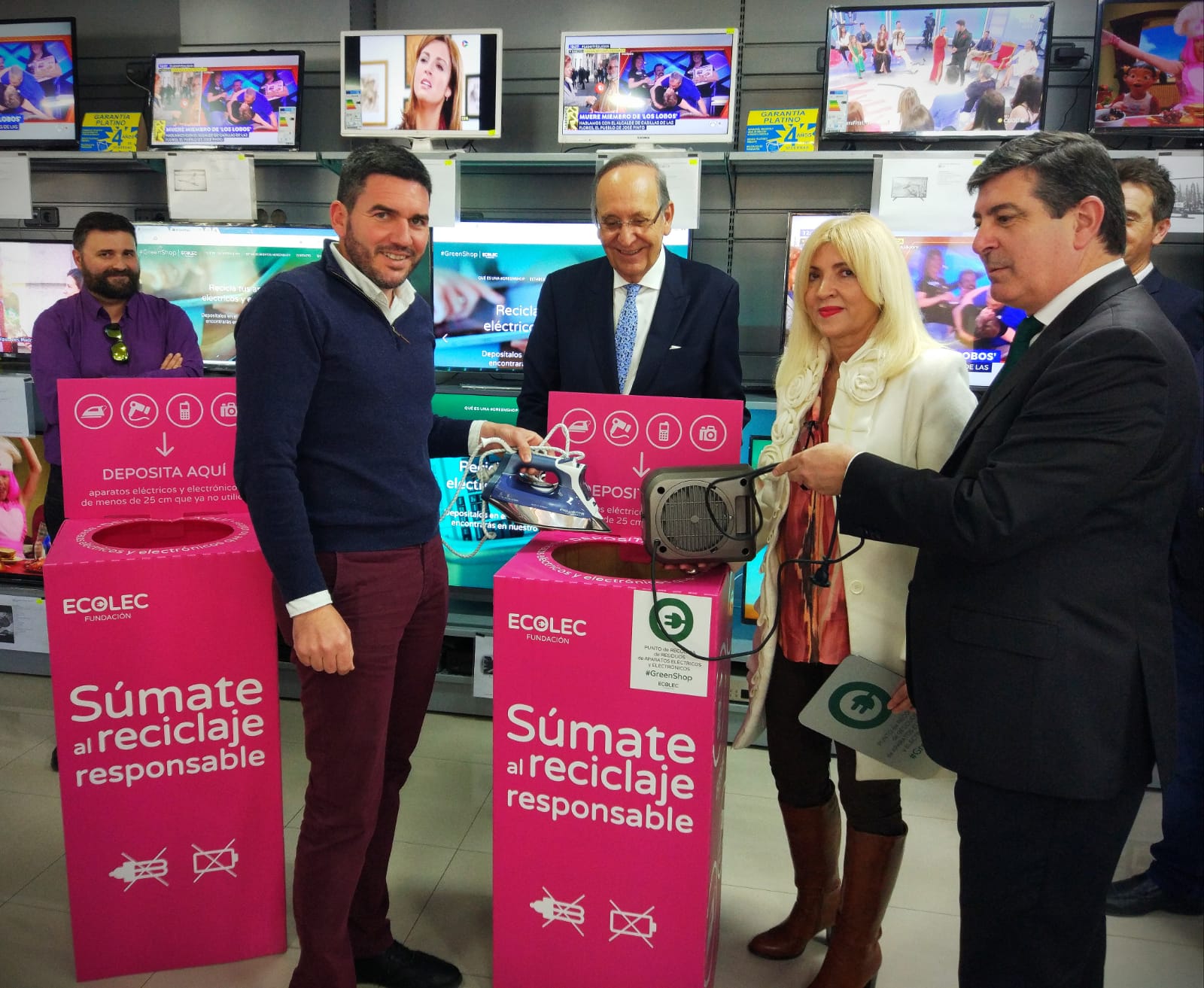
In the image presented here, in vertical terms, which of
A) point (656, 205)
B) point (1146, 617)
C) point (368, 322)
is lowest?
point (1146, 617)

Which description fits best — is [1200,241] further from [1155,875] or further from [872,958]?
[872,958]

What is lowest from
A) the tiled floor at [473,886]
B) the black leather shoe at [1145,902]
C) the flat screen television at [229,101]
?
the tiled floor at [473,886]

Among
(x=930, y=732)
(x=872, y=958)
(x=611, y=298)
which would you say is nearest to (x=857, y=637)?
(x=930, y=732)

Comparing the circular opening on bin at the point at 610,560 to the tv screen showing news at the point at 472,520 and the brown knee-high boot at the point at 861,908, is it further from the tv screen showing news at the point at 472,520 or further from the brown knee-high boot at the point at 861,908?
the tv screen showing news at the point at 472,520

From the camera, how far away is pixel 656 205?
7.30 ft

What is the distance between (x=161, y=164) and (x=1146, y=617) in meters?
3.86

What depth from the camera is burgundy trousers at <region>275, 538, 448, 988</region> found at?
1745mm

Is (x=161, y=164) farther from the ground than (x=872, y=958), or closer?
farther from the ground

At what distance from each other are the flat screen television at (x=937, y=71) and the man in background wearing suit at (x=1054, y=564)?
A: 2.07m

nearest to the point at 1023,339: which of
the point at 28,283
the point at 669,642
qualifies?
the point at 669,642

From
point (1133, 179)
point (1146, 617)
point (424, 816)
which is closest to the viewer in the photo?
point (1146, 617)

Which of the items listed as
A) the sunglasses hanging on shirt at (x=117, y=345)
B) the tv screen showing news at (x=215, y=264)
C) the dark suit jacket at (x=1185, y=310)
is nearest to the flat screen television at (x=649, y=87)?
the tv screen showing news at (x=215, y=264)

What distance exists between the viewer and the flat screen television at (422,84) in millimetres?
3480

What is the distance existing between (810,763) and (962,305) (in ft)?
6.52
